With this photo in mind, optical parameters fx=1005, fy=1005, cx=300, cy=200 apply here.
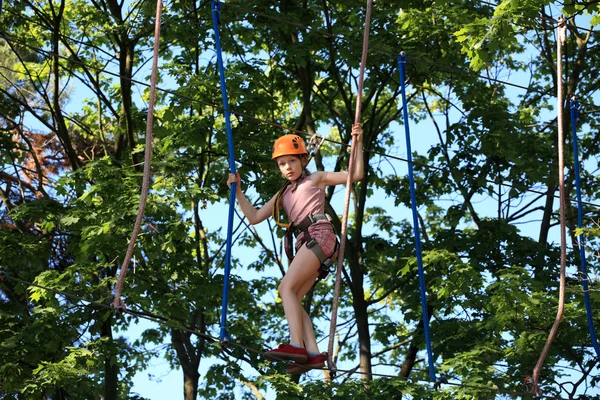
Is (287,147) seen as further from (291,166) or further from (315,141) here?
(315,141)

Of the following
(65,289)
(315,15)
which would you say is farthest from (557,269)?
(65,289)

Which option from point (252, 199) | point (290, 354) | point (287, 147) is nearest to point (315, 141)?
point (287, 147)

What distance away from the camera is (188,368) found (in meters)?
13.0

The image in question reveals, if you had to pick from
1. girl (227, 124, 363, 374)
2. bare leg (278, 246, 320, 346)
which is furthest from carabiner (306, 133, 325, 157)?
bare leg (278, 246, 320, 346)

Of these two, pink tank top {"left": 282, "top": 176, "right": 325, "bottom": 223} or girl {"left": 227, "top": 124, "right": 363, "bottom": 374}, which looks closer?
girl {"left": 227, "top": 124, "right": 363, "bottom": 374}

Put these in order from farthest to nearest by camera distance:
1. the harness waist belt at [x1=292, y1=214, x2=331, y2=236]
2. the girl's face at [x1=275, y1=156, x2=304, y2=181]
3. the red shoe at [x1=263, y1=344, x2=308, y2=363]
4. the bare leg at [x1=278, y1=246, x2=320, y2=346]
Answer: the girl's face at [x1=275, y1=156, x2=304, y2=181] → the harness waist belt at [x1=292, y1=214, x2=331, y2=236] → the bare leg at [x1=278, y1=246, x2=320, y2=346] → the red shoe at [x1=263, y1=344, x2=308, y2=363]

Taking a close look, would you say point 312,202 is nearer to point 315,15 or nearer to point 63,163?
point 315,15

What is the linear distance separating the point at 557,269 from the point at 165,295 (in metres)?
4.68

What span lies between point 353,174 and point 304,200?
0.34 m

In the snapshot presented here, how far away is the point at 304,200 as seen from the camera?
6.17 metres

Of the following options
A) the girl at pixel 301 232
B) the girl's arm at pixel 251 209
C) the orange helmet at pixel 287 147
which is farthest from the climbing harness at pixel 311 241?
the orange helmet at pixel 287 147

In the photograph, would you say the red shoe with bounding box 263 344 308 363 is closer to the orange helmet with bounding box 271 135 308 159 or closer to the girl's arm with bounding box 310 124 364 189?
the girl's arm with bounding box 310 124 364 189

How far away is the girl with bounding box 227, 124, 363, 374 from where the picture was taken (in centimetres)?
593

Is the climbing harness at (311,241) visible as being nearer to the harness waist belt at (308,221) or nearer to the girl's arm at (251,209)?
the harness waist belt at (308,221)
